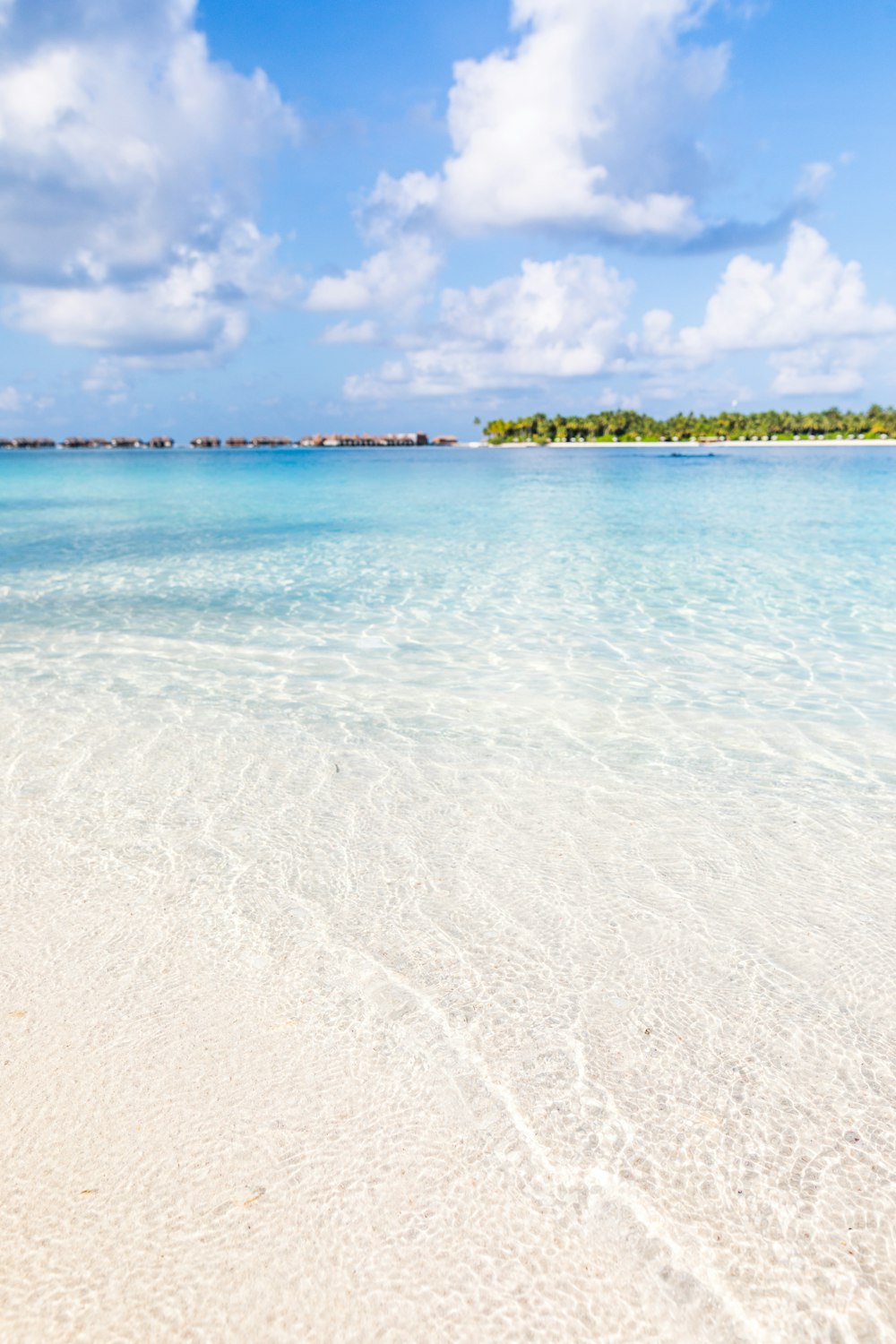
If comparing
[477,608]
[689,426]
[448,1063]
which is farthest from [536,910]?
[689,426]

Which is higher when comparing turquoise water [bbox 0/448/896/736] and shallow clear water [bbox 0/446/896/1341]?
shallow clear water [bbox 0/446/896/1341]

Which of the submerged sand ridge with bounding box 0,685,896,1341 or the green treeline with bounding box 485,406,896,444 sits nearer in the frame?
the submerged sand ridge with bounding box 0,685,896,1341

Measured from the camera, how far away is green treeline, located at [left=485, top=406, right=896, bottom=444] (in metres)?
134

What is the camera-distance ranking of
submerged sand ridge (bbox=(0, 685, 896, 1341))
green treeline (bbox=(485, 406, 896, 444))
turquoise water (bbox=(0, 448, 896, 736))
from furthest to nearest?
green treeline (bbox=(485, 406, 896, 444)) < turquoise water (bbox=(0, 448, 896, 736)) < submerged sand ridge (bbox=(0, 685, 896, 1341))

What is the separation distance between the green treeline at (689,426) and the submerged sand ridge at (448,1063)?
147 meters

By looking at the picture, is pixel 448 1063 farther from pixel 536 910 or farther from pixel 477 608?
pixel 477 608

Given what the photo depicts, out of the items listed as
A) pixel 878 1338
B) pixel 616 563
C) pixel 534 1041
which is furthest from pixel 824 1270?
pixel 616 563

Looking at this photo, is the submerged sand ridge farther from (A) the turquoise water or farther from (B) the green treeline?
(B) the green treeline

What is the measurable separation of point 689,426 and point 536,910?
15709cm

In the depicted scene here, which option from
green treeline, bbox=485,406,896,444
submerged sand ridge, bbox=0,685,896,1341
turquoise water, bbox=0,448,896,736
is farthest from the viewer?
green treeline, bbox=485,406,896,444

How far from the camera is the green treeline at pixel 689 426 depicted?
13450 cm

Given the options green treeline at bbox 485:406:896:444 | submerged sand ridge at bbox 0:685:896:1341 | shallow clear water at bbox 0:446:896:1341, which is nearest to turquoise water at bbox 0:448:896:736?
shallow clear water at bbox 0:446:896:1341

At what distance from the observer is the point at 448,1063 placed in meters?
2.55

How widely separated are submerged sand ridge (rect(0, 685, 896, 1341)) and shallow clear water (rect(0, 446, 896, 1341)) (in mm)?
12
